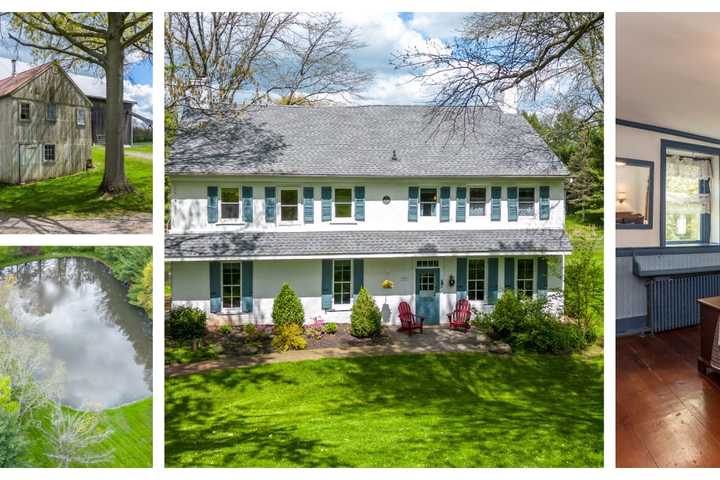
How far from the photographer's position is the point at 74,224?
8.27 feet

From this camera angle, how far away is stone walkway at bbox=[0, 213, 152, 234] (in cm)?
247

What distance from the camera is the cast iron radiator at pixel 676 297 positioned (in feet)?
16.1

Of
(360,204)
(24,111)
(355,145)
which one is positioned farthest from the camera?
(355,145)

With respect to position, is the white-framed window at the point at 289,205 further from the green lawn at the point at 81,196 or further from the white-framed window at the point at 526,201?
the white-framed window at the point at 526,201

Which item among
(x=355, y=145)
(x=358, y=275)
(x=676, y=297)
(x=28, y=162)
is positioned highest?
(x=355, y=145)

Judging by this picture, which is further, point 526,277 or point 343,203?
point 343,203

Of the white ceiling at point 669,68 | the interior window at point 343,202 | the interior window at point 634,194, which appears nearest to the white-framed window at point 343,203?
the interior window at point 343,202

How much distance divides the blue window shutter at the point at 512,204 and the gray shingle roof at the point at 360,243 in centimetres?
10

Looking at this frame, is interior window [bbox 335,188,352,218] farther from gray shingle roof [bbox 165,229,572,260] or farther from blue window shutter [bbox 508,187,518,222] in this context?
blue window shutter [bbox 508,187,518,222]

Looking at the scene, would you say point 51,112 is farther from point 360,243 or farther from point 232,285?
point 360,243

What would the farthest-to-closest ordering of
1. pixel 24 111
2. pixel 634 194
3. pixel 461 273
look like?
1. pixel 634 194
2. pixel 461 273
3. pixel 24 111

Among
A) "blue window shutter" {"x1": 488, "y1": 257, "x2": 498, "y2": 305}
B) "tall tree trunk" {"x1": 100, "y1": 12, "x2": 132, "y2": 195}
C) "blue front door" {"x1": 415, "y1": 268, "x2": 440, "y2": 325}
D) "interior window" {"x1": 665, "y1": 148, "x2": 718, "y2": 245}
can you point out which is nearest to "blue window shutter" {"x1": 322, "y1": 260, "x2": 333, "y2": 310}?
"blue front door" {"x1": 415, "y1": 268, "x2": 440, "y2": 325}

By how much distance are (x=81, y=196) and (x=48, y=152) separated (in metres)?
0.29

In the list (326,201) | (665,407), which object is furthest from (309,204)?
(665,407)
